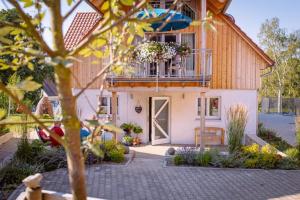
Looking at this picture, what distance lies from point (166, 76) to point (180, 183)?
5573 millimetres

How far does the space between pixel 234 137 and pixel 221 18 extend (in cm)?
584

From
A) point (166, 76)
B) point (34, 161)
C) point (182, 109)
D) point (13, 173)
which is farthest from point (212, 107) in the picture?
point (13, 173)

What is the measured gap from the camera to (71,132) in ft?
4.95

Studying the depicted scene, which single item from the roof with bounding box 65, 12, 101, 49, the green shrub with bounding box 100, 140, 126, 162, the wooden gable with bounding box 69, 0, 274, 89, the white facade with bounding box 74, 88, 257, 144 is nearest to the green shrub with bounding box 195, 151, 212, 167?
the green shrub with bounding box 100, 140, 126, 162

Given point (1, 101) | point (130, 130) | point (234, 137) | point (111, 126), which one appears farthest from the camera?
point (130, 130)

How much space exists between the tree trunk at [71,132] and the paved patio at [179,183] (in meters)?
Result: 5.18

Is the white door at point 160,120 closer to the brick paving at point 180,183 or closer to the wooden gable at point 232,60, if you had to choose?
the wooden gable at point 232,60

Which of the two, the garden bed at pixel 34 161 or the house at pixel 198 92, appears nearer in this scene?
the garden bed at pixel 34 161

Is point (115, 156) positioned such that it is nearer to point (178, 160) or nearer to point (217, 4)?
point (178, 160)

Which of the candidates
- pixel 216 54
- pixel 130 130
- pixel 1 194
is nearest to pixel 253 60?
pixel 216 54

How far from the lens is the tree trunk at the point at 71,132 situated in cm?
138

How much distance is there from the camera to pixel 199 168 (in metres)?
9.23

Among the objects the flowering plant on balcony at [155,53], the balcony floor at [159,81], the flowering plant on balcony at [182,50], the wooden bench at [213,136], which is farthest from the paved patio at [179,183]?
the flowering plant on balcony at [182,50]

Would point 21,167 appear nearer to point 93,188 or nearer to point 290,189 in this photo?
point 93,188
